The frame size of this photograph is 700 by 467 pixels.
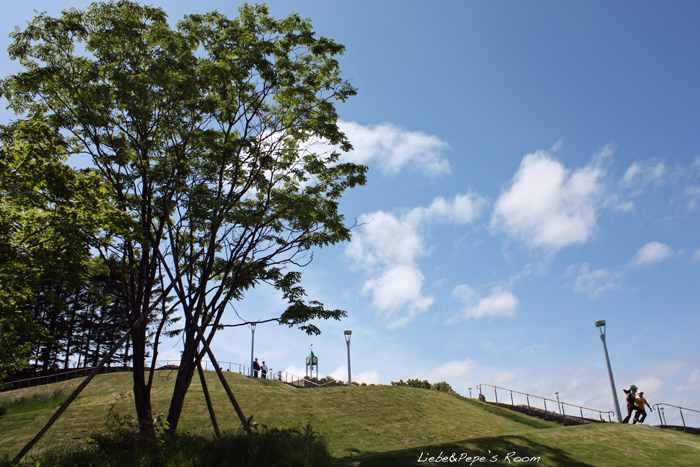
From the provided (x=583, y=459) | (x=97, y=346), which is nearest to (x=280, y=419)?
(x=583, y=459)

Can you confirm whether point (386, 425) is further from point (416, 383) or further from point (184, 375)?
point (416, 383)

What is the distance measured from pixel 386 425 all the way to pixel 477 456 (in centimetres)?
767

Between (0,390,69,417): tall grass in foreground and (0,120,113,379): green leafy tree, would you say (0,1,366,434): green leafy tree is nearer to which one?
(0,120,113,379): green leafy tree

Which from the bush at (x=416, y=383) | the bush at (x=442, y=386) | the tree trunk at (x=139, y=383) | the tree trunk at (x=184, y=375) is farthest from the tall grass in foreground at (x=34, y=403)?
the bush at (x=442, y=386)

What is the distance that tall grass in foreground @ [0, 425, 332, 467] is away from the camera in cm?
881

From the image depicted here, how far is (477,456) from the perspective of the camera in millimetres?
11930

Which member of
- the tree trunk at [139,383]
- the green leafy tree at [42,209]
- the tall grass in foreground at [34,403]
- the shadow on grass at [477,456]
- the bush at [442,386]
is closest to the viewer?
the shadow on grass at [477,456]

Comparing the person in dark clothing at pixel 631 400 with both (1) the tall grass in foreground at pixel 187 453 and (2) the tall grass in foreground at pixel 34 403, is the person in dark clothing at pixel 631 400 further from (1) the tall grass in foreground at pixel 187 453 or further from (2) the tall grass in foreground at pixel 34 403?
(2) the tall grass in foreground at pixel 34 403

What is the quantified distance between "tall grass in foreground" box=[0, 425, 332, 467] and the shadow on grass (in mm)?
1921

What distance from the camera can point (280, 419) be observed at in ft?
62.9

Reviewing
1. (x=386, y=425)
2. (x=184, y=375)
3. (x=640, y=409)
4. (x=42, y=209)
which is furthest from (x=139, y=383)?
(x=640, y=409)

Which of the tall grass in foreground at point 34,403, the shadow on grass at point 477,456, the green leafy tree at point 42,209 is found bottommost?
the shadow on grass at point 477,456

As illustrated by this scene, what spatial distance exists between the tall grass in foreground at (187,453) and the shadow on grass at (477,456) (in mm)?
1921

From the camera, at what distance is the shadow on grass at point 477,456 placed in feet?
37.7
